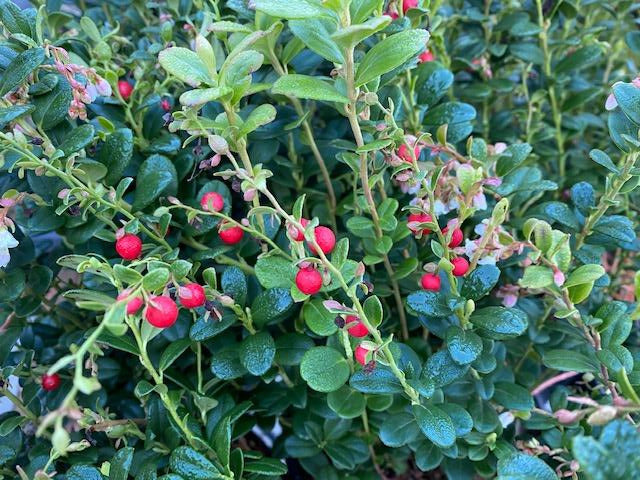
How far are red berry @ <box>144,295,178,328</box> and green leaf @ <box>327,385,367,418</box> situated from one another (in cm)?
33

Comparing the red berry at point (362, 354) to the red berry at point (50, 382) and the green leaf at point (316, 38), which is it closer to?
the green leaf at point (316, 38)

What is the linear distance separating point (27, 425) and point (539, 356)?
0.95 m

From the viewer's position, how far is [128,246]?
0.81m

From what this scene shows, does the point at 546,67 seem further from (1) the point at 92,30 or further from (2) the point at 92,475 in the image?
(2) the point at 92,475

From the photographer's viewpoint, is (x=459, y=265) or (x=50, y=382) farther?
(x=50, y=382)

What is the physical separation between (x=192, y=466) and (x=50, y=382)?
14.3 inches

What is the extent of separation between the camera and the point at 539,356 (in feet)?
3.76

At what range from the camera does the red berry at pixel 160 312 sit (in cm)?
65

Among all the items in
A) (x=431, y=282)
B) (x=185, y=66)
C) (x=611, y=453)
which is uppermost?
(x=185, y=66)

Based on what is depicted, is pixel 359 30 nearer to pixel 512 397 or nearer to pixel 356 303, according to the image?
pixel 356 303

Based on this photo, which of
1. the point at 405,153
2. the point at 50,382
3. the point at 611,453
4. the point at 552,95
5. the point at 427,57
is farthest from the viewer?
the point at 552,95

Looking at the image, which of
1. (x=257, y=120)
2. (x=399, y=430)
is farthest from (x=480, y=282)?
(x=257, y=120)

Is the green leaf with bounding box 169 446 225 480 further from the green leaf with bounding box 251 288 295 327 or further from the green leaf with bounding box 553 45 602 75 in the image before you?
the green leaf with bounding box 553 45 602 75

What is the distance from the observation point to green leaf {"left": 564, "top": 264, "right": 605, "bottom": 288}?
0.75 meters
